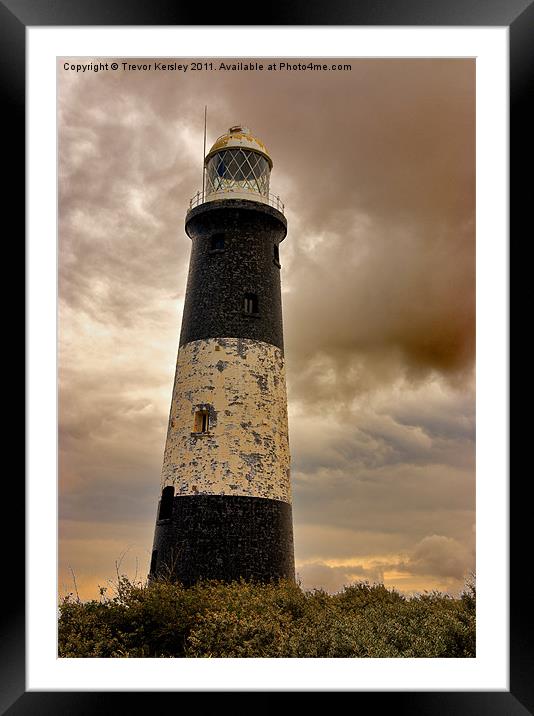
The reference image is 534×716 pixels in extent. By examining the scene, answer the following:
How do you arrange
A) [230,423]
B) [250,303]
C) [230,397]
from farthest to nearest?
[250,303] < [230,397] < [230,423]

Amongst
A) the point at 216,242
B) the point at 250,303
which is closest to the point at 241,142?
the point at 216,242

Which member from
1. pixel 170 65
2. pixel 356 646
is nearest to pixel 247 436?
pixel 356 646

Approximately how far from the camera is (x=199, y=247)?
1914cm

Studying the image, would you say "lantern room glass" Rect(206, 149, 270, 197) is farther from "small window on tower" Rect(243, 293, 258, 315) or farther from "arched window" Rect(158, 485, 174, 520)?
"arched window" Rect(158, 485, 174, 520)

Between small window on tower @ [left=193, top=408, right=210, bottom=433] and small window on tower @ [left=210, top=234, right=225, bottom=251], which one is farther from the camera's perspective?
small window on tower @ [left=210, top=234, right=225, bottom=251]

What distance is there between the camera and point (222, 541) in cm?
1667

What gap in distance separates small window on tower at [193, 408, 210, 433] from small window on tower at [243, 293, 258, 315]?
2.62 meters

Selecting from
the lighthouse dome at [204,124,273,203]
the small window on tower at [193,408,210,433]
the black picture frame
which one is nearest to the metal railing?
the lighthouse dome at [204,124,273,203]

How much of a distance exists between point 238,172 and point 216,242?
75.9 inches

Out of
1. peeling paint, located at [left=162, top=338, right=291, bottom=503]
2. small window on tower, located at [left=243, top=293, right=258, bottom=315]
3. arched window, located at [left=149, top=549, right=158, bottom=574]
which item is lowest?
arched window, located at [left=149, top=549, right=158, bottom=574]

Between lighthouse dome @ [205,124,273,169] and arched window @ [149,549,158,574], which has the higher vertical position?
lighthouse dome @ [205,124,273,169]

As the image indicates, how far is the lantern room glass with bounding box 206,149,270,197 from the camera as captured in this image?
19.2 meters
